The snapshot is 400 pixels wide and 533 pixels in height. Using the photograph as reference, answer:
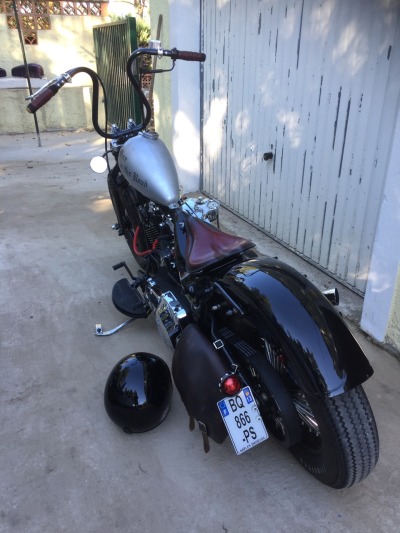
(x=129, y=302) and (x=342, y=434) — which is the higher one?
(x=342, y=434)

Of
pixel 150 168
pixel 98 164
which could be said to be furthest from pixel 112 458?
pixel 98 164

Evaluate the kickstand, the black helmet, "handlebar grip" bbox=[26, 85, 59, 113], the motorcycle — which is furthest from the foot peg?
"handlebar grip" bbox=[26, 85, 59, 113]

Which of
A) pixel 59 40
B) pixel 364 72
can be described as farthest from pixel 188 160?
pixel 59 40

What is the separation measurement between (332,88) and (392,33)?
1.84ft

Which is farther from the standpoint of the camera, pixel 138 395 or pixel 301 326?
pixel 138 395

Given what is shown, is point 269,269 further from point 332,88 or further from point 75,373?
point 332,88

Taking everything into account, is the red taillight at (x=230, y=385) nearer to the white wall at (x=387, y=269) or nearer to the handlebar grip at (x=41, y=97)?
the white wall at (x=387, y=269)

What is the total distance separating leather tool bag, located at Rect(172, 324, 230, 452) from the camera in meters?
1.71

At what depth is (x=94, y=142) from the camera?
8.60 m

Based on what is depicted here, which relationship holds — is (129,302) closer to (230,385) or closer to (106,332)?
(106,332)

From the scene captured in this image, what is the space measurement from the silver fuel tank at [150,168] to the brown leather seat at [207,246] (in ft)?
1.55

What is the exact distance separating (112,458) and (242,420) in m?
0.75

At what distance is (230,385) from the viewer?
5.39ft

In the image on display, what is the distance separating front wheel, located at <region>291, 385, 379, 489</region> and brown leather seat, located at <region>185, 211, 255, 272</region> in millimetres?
726
